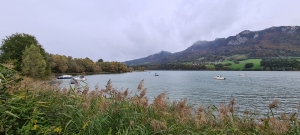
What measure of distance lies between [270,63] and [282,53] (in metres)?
78.0

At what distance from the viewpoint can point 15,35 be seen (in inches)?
1731

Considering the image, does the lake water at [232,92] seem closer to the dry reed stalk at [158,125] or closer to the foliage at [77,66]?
the dry reed stalk at [158,125]

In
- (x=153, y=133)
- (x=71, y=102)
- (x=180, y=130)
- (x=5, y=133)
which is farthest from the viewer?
(x=71, y=102)

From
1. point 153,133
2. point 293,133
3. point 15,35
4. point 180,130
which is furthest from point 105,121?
point 15,35

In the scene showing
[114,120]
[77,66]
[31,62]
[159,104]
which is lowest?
[114,120]

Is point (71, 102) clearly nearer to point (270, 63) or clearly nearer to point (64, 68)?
point (64, 68)

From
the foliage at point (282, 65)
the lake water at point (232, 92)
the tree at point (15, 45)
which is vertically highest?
the tree at point (15, 45)

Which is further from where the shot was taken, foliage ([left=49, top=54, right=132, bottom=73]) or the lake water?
foliage ([left=49, top=54, right=132, bottom=73])

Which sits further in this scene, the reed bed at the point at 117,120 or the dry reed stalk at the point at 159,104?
the dry reed stalk at the point at 159,104

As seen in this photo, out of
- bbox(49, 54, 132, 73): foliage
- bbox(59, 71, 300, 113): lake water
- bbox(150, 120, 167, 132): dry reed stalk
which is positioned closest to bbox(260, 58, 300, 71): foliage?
A: bbox(59, 71, 300, 113): lake water

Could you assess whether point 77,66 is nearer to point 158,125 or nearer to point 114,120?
point 114,120

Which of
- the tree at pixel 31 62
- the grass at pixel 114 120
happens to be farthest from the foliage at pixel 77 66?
the grass at pixel 114 120

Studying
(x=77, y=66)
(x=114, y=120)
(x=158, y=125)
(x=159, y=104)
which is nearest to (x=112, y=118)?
(x=114, y=120)

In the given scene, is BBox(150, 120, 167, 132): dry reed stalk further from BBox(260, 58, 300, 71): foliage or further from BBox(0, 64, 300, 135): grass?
BBox(260, 58, 300, 71): foliage
